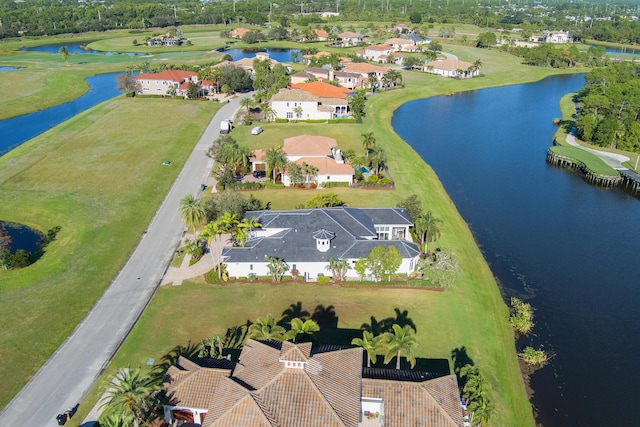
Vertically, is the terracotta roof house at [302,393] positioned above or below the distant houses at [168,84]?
below

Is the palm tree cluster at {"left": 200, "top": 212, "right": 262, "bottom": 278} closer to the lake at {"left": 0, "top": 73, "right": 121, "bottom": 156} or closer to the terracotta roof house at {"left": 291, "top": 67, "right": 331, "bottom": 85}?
the lake at {"left": 0, "top": 73, "right": 121, "bottom": 156}

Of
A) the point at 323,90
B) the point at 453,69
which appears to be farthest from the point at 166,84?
the point at 453,69

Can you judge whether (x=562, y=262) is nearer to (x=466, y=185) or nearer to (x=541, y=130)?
(x=466, y=185)

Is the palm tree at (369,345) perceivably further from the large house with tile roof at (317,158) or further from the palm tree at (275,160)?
the palm tree at (275,160)

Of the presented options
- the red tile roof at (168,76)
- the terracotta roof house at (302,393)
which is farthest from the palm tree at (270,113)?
the terracotta roof house at (302,393)

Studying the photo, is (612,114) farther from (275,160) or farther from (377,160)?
(275,160)
